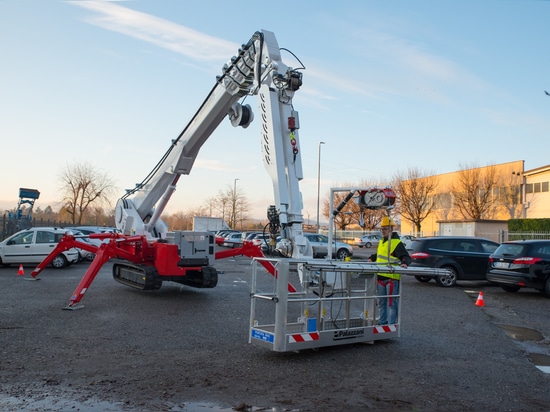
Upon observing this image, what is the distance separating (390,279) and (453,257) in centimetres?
968

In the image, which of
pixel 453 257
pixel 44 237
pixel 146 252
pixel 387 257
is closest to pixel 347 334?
pixel 387 257

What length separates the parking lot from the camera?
5.92 metres

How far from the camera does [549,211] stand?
158 ft

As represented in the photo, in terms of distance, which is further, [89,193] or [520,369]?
[89,193]

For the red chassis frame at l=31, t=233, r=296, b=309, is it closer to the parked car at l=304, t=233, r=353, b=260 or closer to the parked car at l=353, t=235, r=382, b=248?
the parked car at l=304, t=233, r=353, b=260

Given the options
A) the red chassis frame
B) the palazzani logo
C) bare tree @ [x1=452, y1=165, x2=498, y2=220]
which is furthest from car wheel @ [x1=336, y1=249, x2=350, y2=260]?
bare tree @ [x1=452, y1=165, x2=498, y2=220]

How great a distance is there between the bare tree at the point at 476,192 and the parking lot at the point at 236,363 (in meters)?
46.6

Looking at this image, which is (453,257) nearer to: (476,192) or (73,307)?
(73,307)

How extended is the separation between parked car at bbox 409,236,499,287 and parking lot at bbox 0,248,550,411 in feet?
16.8

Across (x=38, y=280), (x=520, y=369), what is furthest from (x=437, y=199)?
(x=520, y=369)

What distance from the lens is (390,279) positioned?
30.2 feet

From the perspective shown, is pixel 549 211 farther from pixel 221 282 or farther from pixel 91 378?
pixel 91 378

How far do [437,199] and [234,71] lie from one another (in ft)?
183

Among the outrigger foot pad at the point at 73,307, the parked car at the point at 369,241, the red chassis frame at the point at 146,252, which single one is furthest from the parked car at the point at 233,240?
the outrigger foot pad at the point at 73,307
